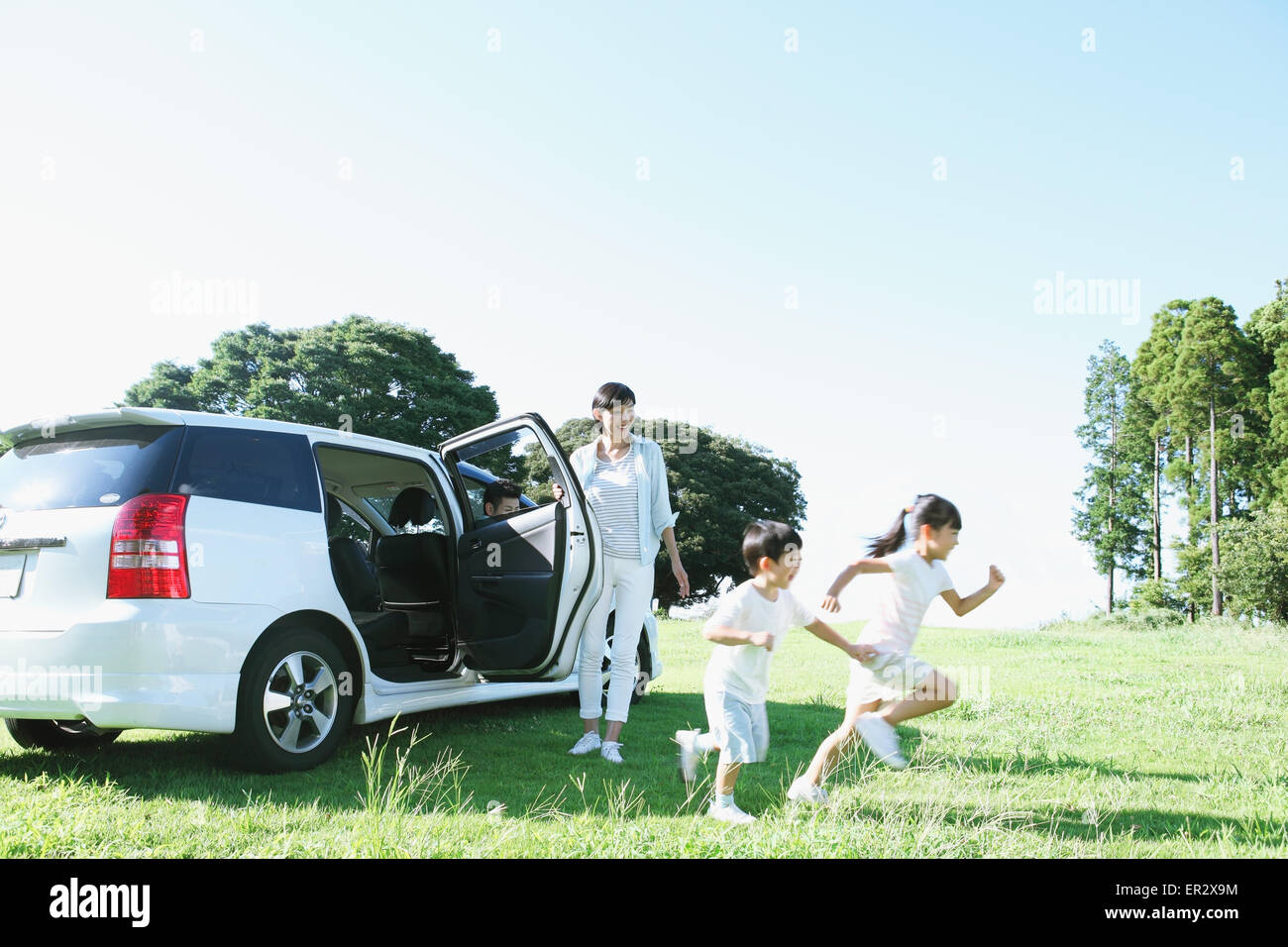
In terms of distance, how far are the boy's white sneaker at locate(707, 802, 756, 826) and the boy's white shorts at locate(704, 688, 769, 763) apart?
0.63ft

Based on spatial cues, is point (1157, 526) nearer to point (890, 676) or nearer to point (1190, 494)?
point (1190, 494)

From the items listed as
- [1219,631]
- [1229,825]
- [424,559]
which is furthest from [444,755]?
[1219,631]

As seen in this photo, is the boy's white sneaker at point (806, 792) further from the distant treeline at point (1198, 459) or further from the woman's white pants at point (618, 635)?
the distant treeline at point (1198, 459)

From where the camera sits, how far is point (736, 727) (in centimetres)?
383

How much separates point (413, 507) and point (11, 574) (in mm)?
2675

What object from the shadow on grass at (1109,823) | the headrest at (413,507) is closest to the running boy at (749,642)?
the shadow on grass at (1109,823)

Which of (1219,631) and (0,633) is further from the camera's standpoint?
(1219,631)

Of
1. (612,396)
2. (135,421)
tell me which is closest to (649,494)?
(612,396)

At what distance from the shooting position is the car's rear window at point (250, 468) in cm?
450

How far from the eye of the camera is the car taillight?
418cm

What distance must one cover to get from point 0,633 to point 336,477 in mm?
2675

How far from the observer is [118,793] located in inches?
164

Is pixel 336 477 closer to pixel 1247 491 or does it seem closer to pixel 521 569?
pixel 521 569
